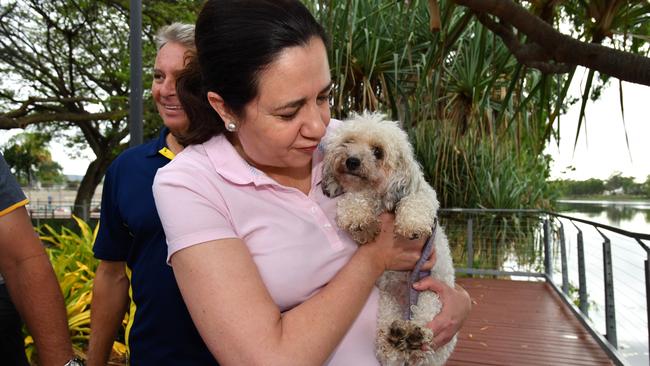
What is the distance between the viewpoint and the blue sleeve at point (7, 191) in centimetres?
161

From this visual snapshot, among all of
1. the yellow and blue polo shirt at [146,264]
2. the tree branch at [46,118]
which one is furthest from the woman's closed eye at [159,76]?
the tree branch at [46,118]

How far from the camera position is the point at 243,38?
123cm

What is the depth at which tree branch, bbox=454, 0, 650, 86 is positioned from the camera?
2.29m

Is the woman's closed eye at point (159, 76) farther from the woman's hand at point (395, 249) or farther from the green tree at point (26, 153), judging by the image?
the green tree at point (26, 153)

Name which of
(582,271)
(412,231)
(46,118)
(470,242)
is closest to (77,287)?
(412,231)

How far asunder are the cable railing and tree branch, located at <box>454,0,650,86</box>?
0.80 m

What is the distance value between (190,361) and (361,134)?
2.79 feet

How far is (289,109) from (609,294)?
3.34 metres

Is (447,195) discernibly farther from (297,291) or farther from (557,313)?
(297,291)

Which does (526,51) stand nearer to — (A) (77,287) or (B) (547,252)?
(A) (77,287)

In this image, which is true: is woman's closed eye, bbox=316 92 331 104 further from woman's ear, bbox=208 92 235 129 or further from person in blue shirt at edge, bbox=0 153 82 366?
person in blue shirt at edge, bbox=0 153 82 366

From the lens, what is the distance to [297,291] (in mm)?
1285

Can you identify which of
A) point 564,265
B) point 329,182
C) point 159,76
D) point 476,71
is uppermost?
point 476,71

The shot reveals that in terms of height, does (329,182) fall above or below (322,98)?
below
